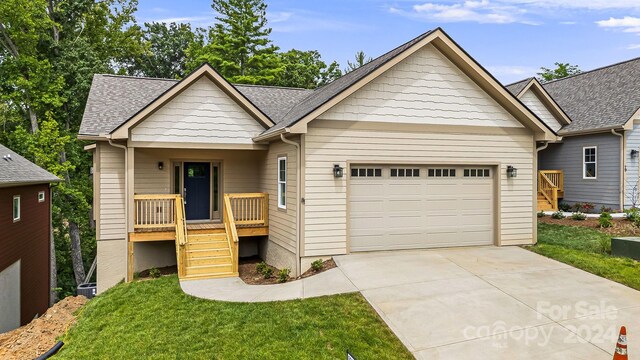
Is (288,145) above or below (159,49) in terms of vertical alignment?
below

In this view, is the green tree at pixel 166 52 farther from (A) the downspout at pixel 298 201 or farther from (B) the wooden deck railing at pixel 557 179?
(B) the wooden deck railing at pixel 557 179

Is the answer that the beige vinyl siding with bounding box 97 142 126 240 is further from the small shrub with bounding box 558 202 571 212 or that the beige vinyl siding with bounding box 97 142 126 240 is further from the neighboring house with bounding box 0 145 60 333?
the small shrub with bounding box 558 202 571 212

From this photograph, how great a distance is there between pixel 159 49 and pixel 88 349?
39.1 metres

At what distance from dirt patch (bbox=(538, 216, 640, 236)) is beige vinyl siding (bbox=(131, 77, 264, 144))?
11.3 m

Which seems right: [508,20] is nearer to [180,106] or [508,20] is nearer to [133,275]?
[180,106]

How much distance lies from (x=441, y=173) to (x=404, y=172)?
43.4 inches

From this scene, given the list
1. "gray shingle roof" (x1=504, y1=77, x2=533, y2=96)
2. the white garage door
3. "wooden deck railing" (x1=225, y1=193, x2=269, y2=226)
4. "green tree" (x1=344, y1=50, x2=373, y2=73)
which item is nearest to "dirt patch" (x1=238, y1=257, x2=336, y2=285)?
the white garage door

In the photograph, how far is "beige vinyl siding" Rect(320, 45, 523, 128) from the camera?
9891 mm

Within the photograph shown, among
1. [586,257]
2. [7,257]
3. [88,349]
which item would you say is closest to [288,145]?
[88,349]

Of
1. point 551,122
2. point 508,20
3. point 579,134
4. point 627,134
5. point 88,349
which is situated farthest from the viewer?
point 508,20

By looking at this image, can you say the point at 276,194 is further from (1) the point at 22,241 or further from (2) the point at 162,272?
(1) the point at 22,241

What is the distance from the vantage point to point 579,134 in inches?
682

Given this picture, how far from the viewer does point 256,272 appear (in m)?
10.9

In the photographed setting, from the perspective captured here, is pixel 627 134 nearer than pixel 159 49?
Yes
